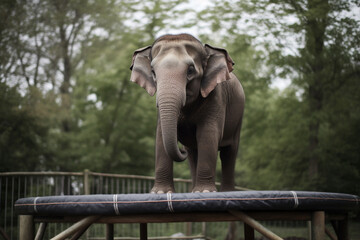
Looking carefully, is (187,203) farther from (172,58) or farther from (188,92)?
(172,58)

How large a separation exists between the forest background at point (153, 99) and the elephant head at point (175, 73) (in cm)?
622

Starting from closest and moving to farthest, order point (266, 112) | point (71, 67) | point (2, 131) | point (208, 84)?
point (208, 84), point (2, 131), point (266, 112), point (71, 67)

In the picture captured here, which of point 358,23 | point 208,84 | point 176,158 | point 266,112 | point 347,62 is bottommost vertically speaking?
point 176,158

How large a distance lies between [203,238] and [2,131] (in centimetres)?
671

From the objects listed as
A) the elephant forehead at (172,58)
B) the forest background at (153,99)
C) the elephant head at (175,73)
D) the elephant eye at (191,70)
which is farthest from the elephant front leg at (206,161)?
the forest background at (153,99)

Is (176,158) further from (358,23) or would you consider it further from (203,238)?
(358,23)

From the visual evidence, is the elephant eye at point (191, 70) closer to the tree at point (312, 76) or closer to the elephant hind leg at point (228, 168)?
the elephant hind leg at point (228, 168)

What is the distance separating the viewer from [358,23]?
10.9 m

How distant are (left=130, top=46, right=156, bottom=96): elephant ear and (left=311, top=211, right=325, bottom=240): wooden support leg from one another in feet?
7.09

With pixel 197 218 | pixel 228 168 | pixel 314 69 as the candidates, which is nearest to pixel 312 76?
pixel 314 69

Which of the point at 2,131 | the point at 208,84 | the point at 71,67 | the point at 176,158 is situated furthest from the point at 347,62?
the point at 71,67

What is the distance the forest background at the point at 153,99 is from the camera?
1153cm

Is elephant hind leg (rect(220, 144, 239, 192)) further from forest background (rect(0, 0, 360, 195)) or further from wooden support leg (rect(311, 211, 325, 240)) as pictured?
forest background (rect(0, 0, 360, 195))

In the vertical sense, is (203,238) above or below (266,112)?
below
